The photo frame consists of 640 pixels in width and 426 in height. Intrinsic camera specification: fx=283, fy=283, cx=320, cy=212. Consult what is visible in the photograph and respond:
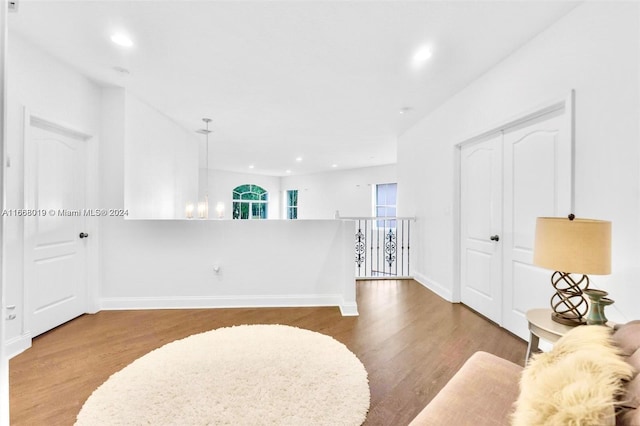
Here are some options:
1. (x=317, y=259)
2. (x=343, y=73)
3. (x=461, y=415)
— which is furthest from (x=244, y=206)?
(x=461, y=415)

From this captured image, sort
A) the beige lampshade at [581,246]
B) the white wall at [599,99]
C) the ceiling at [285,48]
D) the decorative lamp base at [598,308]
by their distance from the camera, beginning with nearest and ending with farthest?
the decorative lamp base at [598,308] → the beige lampshade at [581,246] → the white wall at [599,99] → the ceiling at [285,48]

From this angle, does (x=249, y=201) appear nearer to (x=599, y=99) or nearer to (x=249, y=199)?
(x=249, y=199)

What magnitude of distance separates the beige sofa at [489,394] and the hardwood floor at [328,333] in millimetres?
615

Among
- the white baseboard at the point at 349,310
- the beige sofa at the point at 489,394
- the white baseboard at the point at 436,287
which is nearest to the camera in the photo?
the beige sofa at the point at 489,394

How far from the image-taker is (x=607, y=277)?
1826 millimetres

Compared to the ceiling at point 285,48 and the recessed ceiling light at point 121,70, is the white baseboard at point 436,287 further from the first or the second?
the recessed ceiling light at point 121,70

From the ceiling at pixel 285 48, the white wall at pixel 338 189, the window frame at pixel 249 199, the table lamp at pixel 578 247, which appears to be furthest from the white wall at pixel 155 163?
the white wall at pixel 338 189

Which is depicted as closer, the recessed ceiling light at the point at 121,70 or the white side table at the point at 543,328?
the white side table at the point at 543,328

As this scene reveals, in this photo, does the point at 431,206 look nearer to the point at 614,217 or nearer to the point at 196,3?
the point at 614,217

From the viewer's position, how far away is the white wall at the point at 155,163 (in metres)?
3.48

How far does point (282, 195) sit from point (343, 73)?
29.8ft

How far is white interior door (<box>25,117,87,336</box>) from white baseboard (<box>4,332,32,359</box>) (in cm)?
12

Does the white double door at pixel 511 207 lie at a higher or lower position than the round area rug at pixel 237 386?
higher

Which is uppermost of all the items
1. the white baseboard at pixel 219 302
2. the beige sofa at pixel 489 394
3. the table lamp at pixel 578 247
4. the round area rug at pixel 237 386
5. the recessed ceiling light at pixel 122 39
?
the recessed ceiling light at pixel 122 39
